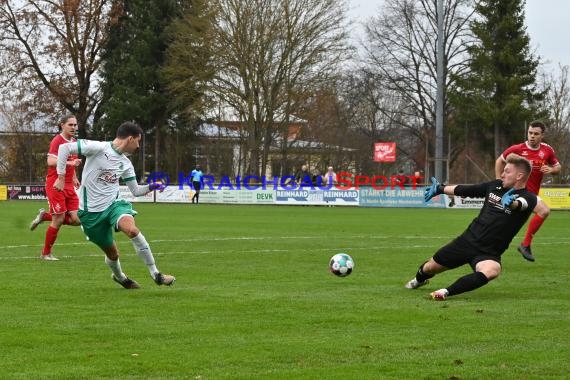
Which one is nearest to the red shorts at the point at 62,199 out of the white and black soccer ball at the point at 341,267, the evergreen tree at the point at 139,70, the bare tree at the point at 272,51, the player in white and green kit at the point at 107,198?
the player in white and green kit at the point at 107,198

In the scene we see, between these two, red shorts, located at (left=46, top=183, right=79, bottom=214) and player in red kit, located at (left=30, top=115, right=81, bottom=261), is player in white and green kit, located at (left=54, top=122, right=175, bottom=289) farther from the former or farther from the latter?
red shorts, located at (left=46, top=183, right=79, bottom=214)

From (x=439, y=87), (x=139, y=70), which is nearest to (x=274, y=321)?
(x=439, y=87)

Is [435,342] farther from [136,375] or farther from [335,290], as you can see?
[335,290]

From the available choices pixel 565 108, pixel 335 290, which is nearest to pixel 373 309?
pixel 335 290

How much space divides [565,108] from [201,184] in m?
34.0

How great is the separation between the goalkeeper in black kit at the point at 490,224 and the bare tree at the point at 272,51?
153 feet

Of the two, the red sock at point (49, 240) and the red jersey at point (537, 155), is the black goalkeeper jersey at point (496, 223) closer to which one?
the red jersey at point (537, 155)

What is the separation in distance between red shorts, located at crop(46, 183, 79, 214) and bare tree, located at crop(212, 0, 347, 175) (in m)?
41.5

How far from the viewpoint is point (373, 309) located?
362 inches

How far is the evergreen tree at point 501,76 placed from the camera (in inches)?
2480

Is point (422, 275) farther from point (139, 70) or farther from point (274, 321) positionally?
point (139, 70)

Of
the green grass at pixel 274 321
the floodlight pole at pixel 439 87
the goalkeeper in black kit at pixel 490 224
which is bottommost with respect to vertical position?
the green grass at pixel 274 321

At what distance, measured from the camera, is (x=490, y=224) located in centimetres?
1023

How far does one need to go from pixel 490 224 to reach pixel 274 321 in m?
2.99
